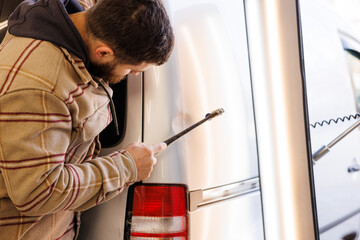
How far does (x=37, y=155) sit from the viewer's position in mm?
827

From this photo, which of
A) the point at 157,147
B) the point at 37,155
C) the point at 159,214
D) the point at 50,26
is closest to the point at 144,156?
the point at 157,147

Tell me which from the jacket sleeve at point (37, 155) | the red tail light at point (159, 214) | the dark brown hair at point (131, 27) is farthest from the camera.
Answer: the red tail light at point (159, 214)

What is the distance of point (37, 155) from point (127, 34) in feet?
1.34

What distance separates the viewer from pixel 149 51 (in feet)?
3.25

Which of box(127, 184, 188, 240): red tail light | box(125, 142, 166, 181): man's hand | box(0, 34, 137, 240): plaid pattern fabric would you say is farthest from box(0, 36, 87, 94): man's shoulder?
box(127, 184, 188, 240): red tail light

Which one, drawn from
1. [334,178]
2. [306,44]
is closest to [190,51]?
[306,44]

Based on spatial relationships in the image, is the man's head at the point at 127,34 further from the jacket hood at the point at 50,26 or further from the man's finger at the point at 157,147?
the man's finger at the point at 157,147

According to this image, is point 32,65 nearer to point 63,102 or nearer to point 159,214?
point 63,102

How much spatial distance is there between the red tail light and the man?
0.28 feet

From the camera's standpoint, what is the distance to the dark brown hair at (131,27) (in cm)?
95

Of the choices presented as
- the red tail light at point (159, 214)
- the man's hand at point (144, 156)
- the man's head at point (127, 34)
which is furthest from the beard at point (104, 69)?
the red tail light at point (159, 214)

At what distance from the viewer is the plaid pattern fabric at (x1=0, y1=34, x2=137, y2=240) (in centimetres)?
82

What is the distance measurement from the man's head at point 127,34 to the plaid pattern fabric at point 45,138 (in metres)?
0.09

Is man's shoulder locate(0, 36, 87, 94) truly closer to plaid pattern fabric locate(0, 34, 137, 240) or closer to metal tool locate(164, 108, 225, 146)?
plaid pattern fabric locate(0, 34, 137, 240)
